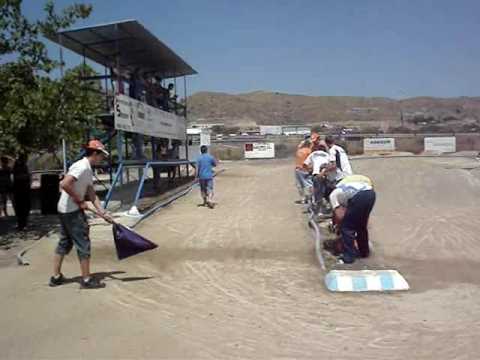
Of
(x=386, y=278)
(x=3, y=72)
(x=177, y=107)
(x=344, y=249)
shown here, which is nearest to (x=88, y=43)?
(x=3, y=72)

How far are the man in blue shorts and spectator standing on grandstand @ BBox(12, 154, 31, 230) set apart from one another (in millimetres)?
4168

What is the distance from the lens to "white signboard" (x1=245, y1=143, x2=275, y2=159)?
44812 mm

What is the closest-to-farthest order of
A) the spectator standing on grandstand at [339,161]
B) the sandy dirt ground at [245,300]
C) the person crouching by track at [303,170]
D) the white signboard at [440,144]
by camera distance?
the sandy dirt ground at [245,300], the spectator standing on grandstand at [339,161], the person crouching by track at [303,170], the white signboard at [440,144]

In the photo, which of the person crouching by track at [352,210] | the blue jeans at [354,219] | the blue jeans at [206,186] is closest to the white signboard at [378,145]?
the blue jeans at [206,186]

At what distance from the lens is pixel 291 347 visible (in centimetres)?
514

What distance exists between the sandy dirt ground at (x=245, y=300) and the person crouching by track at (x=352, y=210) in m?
0.52

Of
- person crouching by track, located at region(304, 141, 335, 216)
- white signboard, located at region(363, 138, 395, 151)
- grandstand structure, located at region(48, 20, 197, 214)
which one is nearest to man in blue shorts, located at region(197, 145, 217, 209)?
grandstand structure, located at region(48, 20, 197, 214)

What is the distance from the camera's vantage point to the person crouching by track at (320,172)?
1111 cm

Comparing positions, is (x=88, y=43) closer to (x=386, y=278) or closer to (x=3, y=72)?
(x=3, y=72)

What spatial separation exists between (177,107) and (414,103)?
5837 inches

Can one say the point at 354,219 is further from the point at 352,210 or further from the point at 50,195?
the point at 50,195

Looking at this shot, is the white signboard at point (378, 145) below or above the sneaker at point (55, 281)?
above

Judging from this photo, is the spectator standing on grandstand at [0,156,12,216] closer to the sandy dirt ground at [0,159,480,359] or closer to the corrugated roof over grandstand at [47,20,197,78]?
the corrugated roof over grandstand at [47,20,197,78]

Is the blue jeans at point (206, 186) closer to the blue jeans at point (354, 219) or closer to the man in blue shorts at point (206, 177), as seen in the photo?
the man in blue shorts at point (206, 177)
